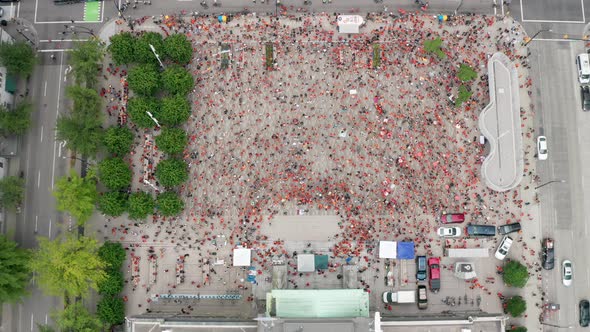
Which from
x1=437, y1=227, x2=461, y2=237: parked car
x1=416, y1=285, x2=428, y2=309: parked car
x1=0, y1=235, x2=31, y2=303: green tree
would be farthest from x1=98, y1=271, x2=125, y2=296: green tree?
x1=437, y1=227, x2=461, y2=237: parked car

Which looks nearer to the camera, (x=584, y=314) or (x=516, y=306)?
(x=516, y=306)

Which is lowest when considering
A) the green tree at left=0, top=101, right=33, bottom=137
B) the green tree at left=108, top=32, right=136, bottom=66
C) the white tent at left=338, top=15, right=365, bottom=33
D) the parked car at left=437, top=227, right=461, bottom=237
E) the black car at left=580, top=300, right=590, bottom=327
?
the black car at left=580, top=300, right=590, bottom=327

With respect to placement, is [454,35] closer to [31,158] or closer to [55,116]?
[55,116]

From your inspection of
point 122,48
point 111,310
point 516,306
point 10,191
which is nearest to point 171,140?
point 122,48

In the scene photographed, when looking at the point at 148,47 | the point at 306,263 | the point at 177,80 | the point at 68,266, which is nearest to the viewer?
the point at 68,266

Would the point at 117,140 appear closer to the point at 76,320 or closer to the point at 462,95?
the point at 76,320

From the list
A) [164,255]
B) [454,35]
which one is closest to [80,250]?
[164,255]

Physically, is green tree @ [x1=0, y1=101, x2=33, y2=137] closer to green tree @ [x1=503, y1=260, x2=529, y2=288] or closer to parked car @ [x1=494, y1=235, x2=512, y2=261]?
parked car @ [x1=494, y1=235, x2=512, y2=261]
